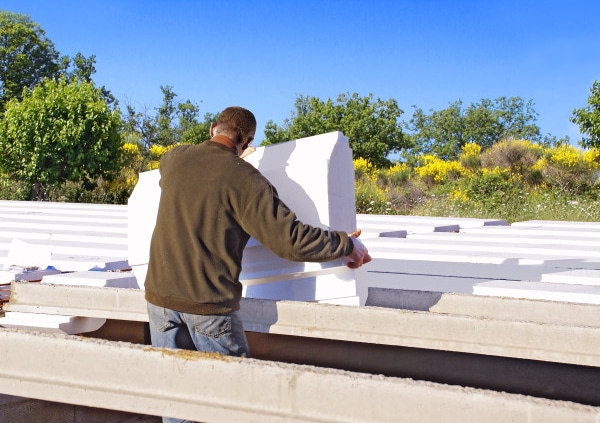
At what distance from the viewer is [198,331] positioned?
8.20ft

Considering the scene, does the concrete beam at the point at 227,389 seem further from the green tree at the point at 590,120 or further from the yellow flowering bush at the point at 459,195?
the green tree at the point at 590,120

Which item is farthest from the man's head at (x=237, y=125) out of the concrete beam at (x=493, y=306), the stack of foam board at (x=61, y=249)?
the stack of foam board at (x=61, y=249)

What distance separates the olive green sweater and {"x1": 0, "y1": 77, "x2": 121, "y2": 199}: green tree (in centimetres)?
1384

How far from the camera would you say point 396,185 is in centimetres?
2059

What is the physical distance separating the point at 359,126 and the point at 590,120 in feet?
53.7

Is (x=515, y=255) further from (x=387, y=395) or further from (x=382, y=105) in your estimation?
(x=382, y=105)

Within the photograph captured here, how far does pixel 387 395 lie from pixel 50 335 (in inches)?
51.4

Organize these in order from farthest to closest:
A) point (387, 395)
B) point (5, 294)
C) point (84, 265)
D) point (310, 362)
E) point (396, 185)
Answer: point (396, 185) < point (84, 265) < point (5, 294) < point (310, 362) < point (387, 395)

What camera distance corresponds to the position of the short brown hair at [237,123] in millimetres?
2586

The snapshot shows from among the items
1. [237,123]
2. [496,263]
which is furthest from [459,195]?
[237,123]

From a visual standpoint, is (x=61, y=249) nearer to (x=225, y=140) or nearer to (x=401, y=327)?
(x=225, y=140)

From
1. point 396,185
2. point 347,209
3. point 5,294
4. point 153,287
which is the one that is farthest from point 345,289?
point 396,185

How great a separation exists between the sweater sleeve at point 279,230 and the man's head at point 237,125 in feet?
0.91

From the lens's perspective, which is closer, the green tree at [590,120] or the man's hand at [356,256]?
the man's hand at [356,256]
